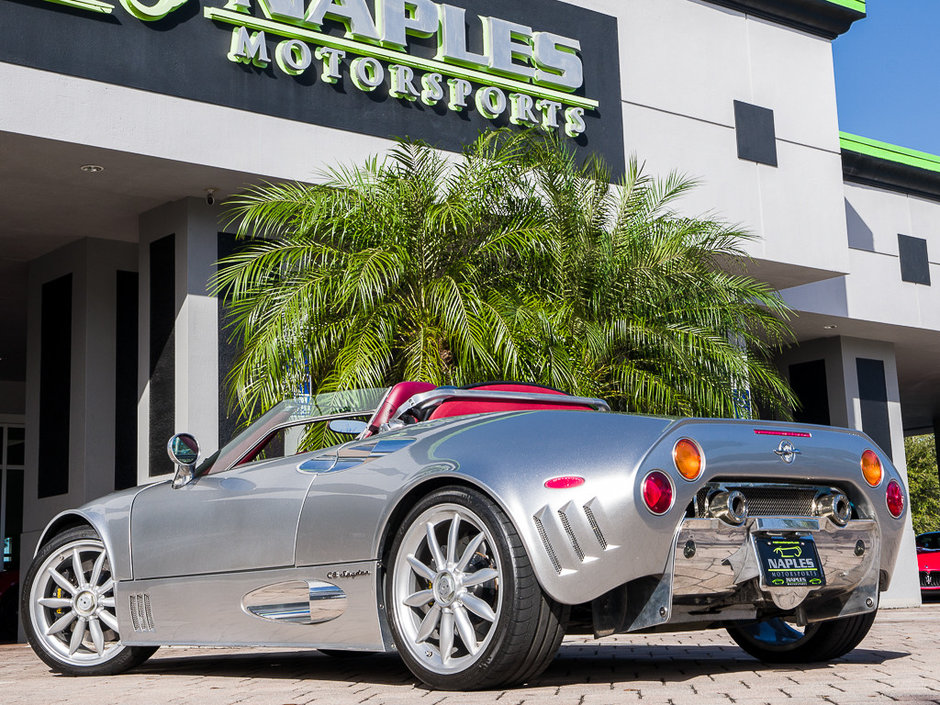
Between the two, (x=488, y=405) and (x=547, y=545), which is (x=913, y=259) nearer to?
(x=488, y=405)

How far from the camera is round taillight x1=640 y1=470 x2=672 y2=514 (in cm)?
395

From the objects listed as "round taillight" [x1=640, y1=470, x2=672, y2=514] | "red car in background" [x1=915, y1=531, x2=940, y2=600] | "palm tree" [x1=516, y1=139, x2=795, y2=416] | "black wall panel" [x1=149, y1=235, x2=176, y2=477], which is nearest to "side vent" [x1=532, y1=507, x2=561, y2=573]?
→ "round taillight" [x1=640, y1=470, x2=672, y2=514]

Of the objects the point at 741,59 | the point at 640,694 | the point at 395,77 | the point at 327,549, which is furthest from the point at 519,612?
the point at 741,59

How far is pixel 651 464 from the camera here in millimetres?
3977

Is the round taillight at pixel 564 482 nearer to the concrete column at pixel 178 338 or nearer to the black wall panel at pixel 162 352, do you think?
the concrete column at pixel 178 338

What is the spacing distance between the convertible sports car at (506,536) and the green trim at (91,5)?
5.84 m

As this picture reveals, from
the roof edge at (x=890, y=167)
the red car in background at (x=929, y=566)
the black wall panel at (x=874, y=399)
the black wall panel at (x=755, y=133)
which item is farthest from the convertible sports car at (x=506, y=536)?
the red car in background at (x=929, y=566)

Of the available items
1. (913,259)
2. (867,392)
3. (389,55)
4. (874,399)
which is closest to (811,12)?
(913,259)

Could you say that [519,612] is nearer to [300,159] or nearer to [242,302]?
[242,302]

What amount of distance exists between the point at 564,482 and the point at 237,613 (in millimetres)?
1700

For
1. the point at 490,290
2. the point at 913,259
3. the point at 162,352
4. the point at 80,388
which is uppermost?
the point at 913,259

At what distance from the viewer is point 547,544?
3.92 m

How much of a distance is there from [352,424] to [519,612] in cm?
118

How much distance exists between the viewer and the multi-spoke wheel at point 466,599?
395 cm
